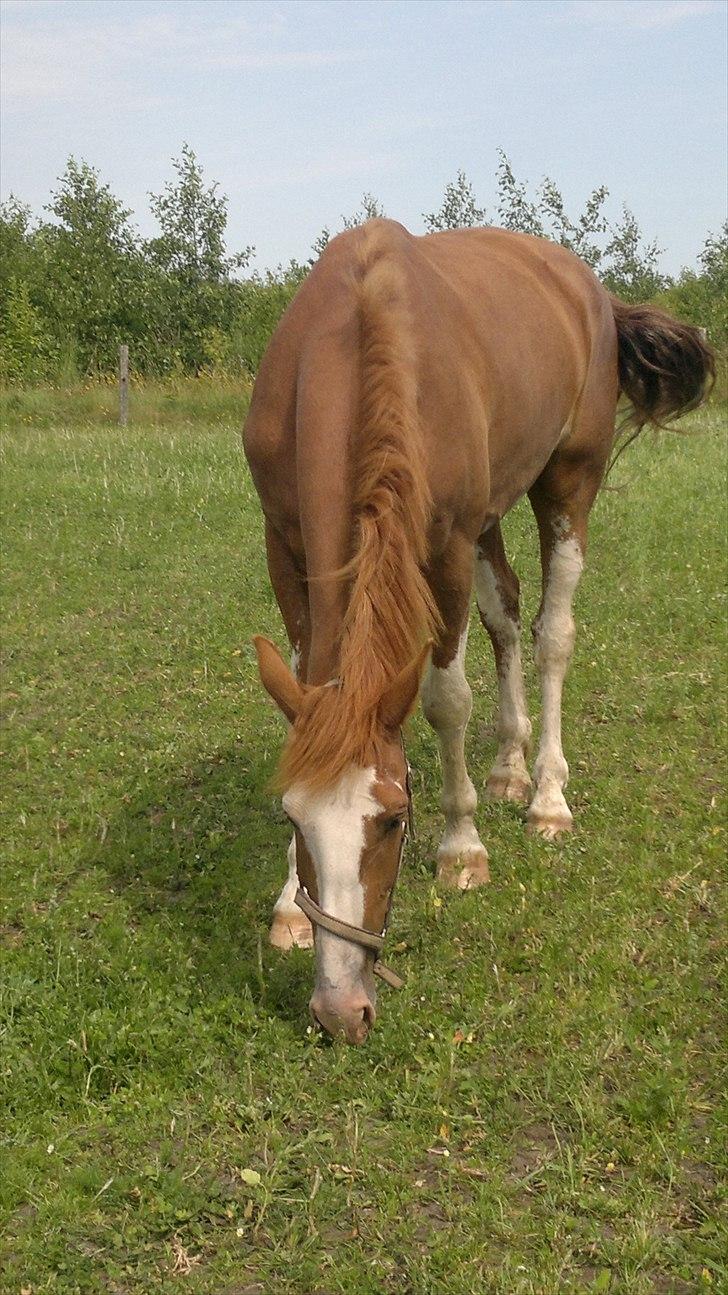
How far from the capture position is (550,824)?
5.21 meters

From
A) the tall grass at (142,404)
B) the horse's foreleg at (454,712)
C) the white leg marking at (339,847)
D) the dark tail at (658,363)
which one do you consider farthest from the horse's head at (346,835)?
the tall grass at (142,404)

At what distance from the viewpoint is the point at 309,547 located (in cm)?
347

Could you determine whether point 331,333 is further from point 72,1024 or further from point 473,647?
point 473,647

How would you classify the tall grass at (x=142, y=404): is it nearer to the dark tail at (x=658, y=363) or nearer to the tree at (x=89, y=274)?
the tree at (x=89, y=274)

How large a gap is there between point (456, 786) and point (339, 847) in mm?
1653

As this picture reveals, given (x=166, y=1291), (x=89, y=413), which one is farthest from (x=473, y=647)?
(x=89, y=413)

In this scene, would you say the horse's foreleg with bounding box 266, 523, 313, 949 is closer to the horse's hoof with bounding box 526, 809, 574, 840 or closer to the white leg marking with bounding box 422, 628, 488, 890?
the white leg marking with bounding box 422, 628, 488, 890

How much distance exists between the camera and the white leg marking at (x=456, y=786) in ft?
14.9

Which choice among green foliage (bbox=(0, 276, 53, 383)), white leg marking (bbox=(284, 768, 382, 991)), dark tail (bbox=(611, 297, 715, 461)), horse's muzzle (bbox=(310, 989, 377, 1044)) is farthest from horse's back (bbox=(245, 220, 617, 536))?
green foliage (bbox=(0, 276, 53, 383))

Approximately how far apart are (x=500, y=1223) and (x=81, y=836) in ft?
8.82

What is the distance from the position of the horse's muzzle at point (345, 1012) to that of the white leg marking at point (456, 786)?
1397 millimetres

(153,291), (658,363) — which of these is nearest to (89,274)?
(153,291)

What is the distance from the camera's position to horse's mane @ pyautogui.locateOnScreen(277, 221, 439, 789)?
3133mm

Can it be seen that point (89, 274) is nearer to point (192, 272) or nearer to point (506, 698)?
point (192, 272)
